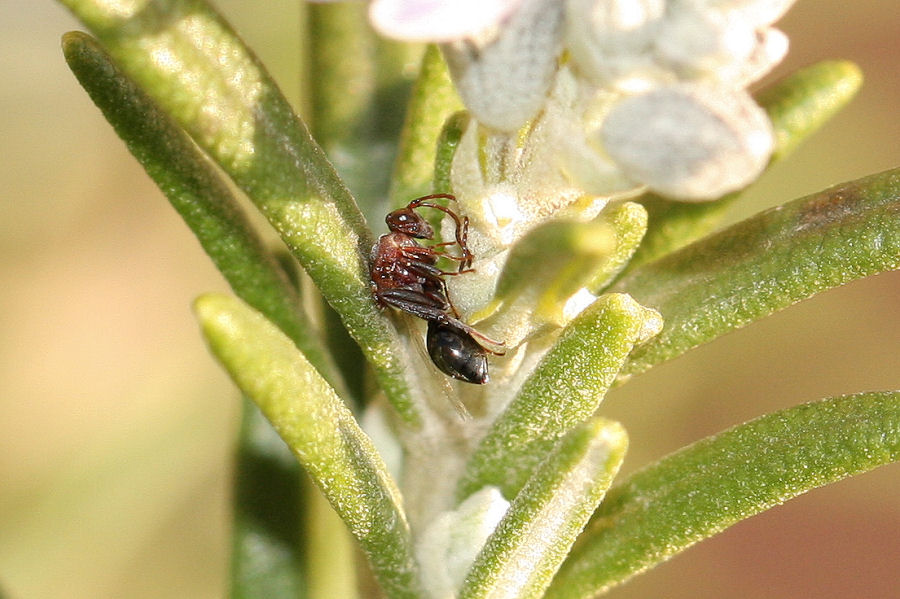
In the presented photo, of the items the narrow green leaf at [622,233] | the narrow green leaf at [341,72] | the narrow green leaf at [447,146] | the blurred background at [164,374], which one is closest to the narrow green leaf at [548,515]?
the narrow green leaf at [622,233]

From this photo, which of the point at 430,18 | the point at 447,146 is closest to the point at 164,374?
the point at 447,146

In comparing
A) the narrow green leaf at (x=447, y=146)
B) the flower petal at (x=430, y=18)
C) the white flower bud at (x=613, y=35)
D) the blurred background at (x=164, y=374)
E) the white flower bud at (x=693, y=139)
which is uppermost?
the flower petal at (x=430, y=18)

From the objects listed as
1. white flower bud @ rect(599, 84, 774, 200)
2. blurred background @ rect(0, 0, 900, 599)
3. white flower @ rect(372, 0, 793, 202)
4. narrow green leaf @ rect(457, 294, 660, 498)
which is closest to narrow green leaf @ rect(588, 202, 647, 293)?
narrow green leaf @ rect(457, 294, 660, 498)

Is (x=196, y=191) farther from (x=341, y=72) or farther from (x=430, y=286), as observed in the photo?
(x=341, y=72)

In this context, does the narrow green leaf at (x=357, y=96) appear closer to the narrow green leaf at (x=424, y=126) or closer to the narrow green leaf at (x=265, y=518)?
the narrow green leaf at (x=424, y=126)

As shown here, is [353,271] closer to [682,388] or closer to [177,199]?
[177,199]

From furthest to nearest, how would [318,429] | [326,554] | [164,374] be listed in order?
[164,374], [326,554], [318,429]
